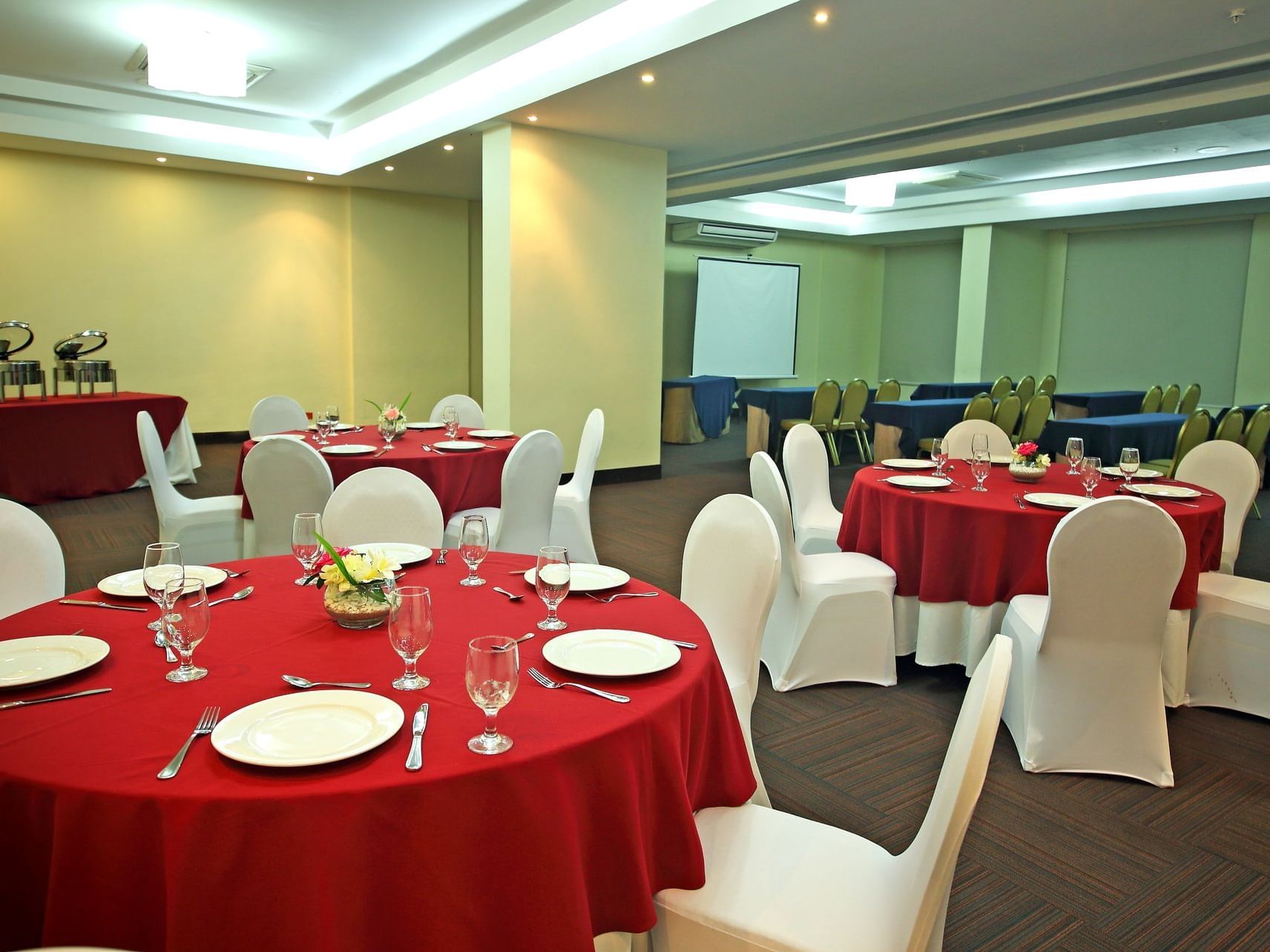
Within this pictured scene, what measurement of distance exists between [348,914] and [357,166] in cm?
904

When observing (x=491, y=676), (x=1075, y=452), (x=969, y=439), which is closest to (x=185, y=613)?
(x=491, y=676)

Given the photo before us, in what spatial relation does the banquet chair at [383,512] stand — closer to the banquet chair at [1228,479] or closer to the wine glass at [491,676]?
the wine glass at [491,676]

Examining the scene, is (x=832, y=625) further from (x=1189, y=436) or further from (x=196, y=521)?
(x=1189, y=436)

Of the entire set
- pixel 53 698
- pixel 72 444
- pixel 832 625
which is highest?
pixel 53 698

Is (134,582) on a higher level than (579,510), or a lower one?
higher

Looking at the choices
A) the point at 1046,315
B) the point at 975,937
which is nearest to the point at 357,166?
the point at 975,937

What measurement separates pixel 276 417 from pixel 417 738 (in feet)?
16.4

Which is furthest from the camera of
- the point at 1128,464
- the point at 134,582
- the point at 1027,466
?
the point at 1027,466

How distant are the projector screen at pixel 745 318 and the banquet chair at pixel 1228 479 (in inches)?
374

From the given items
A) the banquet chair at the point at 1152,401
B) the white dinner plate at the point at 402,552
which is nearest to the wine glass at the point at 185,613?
the white dinner plate at the point at 402,552

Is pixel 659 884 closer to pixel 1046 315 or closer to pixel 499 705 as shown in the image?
pixel 499 705

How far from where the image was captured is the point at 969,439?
5.08 meters

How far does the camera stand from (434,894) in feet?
4.25

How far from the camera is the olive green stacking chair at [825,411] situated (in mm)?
9555
